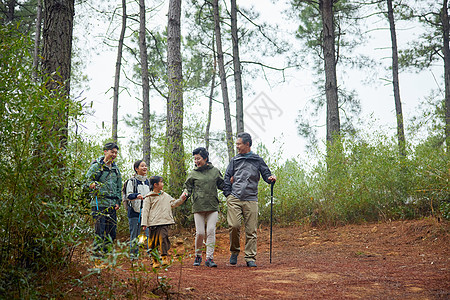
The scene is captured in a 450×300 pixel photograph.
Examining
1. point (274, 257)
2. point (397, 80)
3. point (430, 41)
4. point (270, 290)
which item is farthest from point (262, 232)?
point (430, 41)

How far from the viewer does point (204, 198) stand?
6.24 metres

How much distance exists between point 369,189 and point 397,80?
25.4ft

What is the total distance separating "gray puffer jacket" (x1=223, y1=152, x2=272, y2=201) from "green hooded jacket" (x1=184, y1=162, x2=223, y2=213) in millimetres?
196

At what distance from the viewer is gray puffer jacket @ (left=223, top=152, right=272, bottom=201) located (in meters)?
6.25

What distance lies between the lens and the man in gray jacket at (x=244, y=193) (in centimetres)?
618

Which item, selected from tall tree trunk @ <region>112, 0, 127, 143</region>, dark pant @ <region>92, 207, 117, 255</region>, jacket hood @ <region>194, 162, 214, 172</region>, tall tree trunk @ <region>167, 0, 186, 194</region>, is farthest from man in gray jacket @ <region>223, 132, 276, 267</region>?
tall tree trunk @ <region>112, 0, 127, 143</region>

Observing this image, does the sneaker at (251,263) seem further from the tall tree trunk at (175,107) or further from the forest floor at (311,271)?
the tall tree trunk at (175,107)

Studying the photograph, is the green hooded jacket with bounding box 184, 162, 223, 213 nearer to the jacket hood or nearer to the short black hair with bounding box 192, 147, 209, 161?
the jacket hood

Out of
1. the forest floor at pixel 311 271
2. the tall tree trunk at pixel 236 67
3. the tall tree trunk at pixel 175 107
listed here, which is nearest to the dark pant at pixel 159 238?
the forest floor at pixel 311 271

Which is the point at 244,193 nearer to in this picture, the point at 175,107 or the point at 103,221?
the point at 103,221

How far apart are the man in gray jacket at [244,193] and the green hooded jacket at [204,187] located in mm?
206

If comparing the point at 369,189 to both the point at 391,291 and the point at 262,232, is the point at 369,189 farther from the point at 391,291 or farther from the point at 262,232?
the point at 391,291

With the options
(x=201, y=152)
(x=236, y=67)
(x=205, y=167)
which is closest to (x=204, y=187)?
(x=205, y=167)

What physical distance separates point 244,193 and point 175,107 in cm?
412
